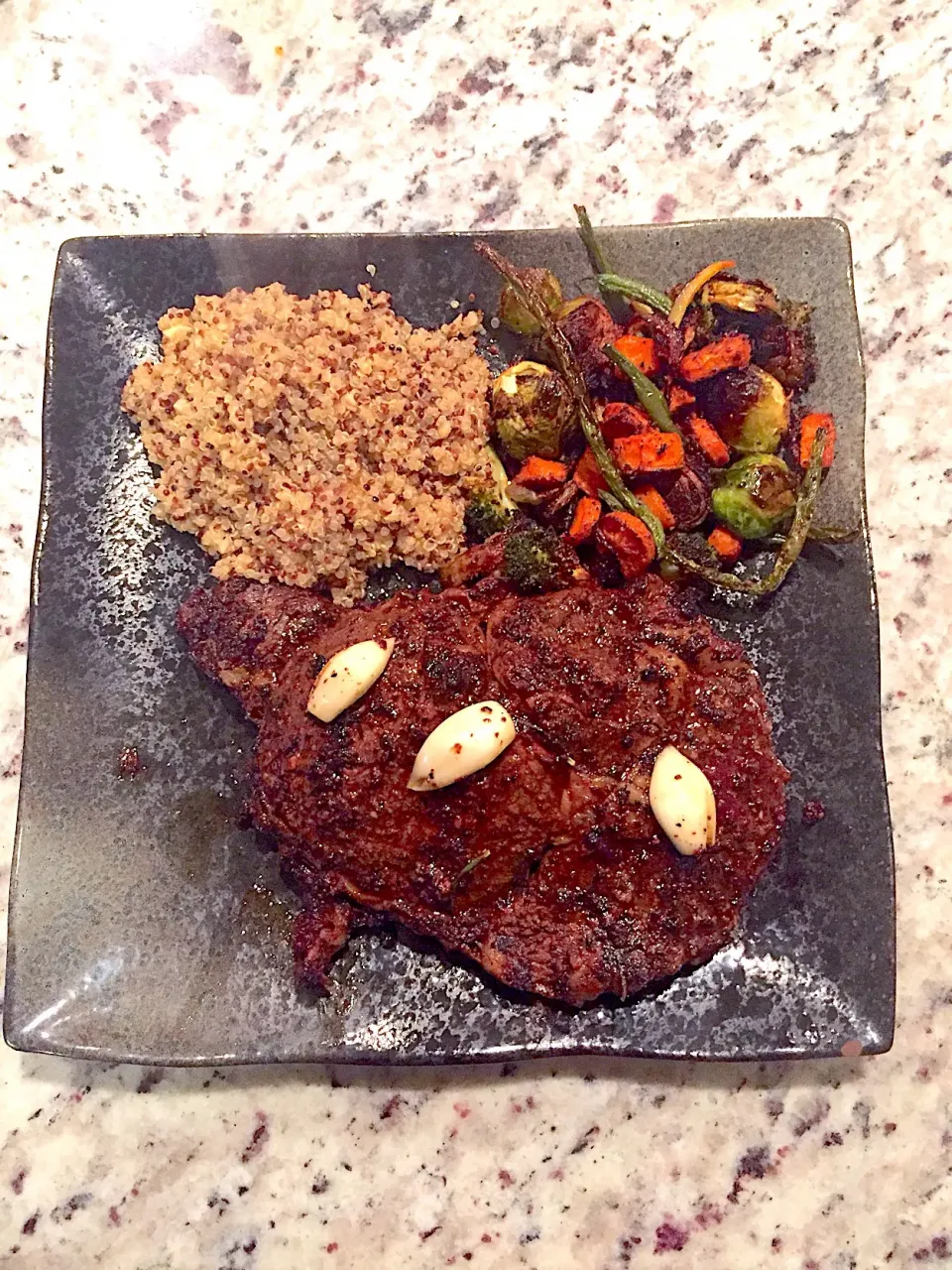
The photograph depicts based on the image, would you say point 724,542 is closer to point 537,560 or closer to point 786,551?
point 786,551

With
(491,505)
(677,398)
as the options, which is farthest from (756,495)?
(491,505)

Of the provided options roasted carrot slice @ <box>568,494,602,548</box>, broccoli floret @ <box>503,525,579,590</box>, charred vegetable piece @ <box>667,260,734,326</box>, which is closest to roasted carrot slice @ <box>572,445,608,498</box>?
roasted carrot slice @ <box>568,494,602,548</box>

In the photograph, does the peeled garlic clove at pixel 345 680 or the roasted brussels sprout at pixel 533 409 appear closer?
the peeled garlic clove at pixel 345 680

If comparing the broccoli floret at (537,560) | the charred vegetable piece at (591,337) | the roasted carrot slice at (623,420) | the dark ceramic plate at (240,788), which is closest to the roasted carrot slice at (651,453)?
the roasted carrot slice at (623,420)

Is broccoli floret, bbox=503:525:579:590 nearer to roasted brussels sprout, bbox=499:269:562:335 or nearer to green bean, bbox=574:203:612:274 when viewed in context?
roasted brussels sprout, bbox=499:269:562:335

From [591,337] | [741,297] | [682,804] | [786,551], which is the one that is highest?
[591,337]

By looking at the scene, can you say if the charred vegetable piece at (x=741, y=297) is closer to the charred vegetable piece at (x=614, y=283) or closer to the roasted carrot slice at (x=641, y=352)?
the charred vegetable piece at (x=614, y=283)
